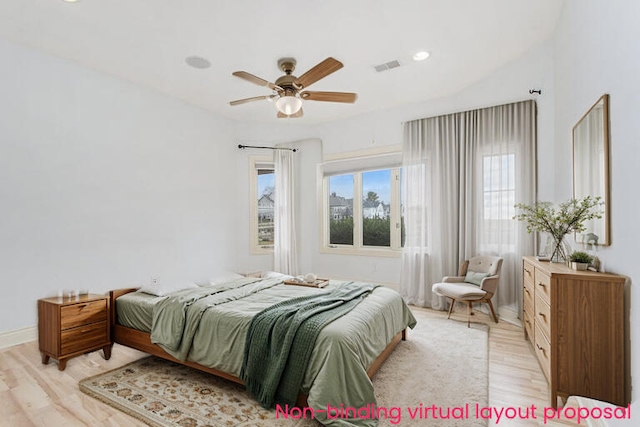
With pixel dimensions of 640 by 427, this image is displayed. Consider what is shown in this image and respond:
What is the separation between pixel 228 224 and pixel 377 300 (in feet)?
10.7

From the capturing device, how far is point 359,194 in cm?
539

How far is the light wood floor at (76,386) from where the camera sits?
6.72 ft

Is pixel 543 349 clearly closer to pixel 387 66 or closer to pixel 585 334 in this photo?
pixel 585 334

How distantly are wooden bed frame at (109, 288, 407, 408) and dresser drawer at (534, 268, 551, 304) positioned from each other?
1.26 meters

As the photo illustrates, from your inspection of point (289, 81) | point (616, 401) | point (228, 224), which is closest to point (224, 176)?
point (228, 224)

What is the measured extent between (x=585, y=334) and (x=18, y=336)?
15.3 feet

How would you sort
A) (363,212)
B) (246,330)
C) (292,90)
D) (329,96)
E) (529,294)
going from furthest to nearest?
(363,212), (329,96), (292,90), (529,294), (246,330)

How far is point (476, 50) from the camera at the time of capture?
135 inches

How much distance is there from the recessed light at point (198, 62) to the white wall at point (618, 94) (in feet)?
11.2

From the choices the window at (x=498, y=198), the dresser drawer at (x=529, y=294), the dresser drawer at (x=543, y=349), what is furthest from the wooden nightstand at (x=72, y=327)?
the window at (x=498, y=198)

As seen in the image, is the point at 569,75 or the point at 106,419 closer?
the point at 106,419

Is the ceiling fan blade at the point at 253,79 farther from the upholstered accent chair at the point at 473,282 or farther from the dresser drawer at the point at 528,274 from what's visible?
the upholstered accent chair at the point at 473,282

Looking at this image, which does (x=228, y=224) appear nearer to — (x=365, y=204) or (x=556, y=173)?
(x=365, y=204)

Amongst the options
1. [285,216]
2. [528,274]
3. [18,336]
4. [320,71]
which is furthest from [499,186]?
[18,336]
